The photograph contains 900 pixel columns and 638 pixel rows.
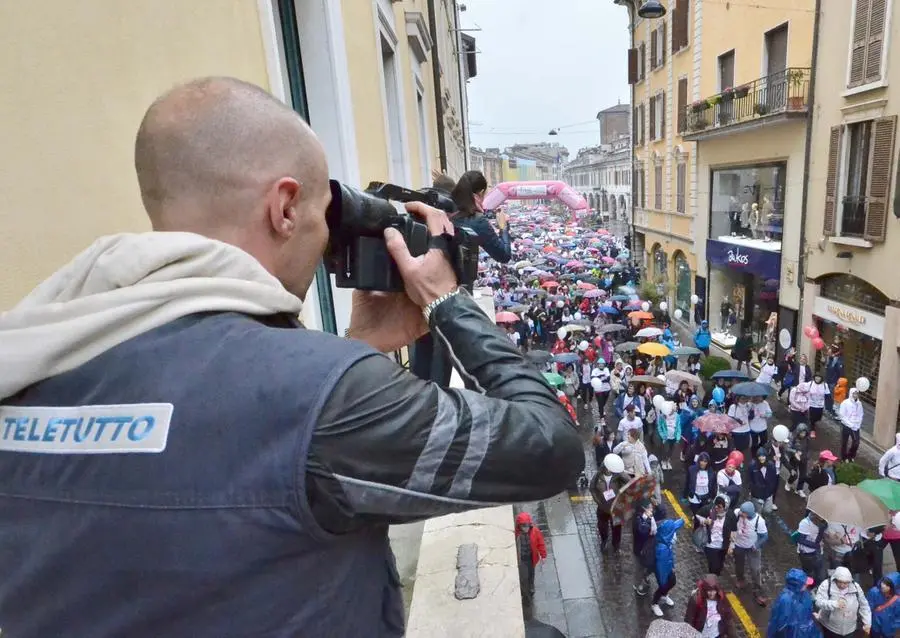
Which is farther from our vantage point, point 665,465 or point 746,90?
point 746,90

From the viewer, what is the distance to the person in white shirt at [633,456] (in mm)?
9258

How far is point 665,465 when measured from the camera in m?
11.3

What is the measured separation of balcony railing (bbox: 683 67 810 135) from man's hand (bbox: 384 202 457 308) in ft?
50.9

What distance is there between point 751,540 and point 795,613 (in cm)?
169

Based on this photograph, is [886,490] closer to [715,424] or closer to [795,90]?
[715,424]

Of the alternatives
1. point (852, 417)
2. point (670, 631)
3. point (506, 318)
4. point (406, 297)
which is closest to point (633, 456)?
point (670, 631)

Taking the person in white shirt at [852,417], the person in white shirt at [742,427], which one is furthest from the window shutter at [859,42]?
the person in white shirt at [742,427]

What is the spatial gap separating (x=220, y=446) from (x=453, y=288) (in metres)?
0.70

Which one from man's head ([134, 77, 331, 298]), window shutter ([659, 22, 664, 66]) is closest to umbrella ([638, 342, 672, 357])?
man's head ([134, 77, 331, 298])

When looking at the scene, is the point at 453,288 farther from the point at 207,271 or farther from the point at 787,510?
the point at 787,510

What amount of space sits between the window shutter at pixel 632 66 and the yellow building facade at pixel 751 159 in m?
6.84

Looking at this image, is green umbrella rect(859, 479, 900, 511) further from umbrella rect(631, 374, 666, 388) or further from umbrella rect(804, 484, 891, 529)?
umbrella rect(631, 374, 666, 388)

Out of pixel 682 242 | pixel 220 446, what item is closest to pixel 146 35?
pixel 220 446

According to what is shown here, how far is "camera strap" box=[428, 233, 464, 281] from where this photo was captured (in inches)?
58.1
